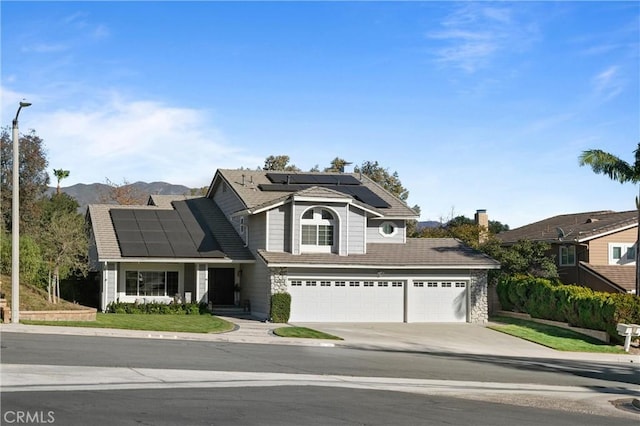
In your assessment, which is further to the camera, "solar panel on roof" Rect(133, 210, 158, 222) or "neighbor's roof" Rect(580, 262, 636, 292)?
"solar panel on roof" Rect(133, 210, 158, 222)

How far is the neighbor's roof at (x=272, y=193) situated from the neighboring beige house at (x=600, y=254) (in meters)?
9.97

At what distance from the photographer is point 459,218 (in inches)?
3337

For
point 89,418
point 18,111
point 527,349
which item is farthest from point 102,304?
point 89,418

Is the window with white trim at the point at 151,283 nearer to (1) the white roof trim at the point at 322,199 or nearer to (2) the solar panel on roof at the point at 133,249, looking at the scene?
(2) the solar panel on roof at the point at 133,249

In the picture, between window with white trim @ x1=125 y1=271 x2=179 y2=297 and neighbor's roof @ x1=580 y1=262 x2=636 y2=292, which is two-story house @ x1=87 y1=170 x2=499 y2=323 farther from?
neighbor's roof @ x1=580 y1=262 x2=636 y2=292

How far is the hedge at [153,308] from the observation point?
37.6 m

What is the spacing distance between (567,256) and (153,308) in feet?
78.5

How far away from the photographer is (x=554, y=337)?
36.7 meters

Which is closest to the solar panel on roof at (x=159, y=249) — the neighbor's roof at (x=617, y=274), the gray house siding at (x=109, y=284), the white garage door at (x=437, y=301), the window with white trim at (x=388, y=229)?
the gray house siding at (x=109, y=284)

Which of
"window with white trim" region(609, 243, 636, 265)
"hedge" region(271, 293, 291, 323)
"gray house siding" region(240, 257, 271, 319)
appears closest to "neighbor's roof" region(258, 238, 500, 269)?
"gray house siding" region(240, 257, 271, 319)

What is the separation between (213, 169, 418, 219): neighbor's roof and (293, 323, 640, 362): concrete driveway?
6.20 metres

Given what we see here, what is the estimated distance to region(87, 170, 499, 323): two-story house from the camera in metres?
37.8

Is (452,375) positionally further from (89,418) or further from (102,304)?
(102,304)

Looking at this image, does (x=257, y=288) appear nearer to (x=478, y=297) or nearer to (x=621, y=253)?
→ (x=478, y=297)
